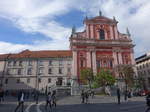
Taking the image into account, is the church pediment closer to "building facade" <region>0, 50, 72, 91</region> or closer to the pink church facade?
the pink church facade

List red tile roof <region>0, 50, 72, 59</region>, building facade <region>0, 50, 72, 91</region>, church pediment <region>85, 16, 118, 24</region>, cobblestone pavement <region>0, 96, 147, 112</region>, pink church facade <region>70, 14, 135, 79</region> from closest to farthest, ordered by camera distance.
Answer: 1. cobblestone pavement <region>0, 96, 147, 112</region>
2. pink church facade <region>70, 14, 135, 79</region>
3. building facade <region>0, 50, 72, 91</region>
4. church pediment <region>85, 16, 118, 24</region>
5. red tile roof <region>0, 50, 72, 59</region>

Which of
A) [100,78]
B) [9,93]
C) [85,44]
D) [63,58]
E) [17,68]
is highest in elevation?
[85,44]

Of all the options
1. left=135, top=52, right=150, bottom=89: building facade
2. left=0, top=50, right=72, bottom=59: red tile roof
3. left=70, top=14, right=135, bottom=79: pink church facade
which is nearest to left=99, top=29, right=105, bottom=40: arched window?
left=70, top=14, right=135, bottom=79: pink church facade

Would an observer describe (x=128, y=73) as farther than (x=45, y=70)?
No

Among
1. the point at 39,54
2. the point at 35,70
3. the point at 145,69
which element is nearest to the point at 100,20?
the point at 39,54

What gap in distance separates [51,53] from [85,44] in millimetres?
14293

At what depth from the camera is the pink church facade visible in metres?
51.1

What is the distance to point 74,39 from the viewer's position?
52.2m

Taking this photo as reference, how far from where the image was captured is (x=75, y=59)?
1984 inches

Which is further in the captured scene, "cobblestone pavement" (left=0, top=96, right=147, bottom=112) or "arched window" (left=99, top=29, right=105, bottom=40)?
"arched window" (left=99, top=29, right=105, bottom=40)

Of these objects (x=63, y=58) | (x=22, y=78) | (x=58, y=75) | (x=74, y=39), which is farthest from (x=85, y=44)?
(x=22, y=78)

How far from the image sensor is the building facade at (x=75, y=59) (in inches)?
2032

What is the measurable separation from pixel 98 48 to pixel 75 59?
28.1ft

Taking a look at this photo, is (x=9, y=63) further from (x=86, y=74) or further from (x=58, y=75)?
(x=86, y=74)
